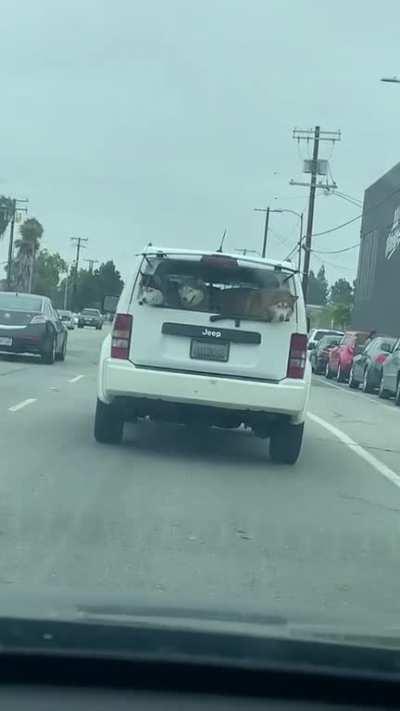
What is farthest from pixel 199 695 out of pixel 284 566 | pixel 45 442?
pixel 45 442

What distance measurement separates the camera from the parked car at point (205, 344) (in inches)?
452

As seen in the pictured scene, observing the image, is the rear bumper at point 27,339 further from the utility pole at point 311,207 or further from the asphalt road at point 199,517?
the utility pole at point 311,207

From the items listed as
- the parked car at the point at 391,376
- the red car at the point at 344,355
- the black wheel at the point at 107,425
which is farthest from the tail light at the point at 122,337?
the red car at the point at 344,355

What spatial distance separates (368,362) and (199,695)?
84.7ft

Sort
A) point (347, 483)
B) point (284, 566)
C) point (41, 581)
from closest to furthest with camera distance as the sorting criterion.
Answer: point (41, 581)
point (284, 566)
point (347, 483)

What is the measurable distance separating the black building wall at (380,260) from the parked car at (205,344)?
124ft

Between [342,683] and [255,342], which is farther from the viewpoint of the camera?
[255,342]

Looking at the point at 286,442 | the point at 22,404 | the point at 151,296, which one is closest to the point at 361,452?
the point at 286,442

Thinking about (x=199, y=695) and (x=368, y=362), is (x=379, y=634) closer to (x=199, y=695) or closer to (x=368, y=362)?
(x=199, y=695)

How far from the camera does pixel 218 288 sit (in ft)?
39.0

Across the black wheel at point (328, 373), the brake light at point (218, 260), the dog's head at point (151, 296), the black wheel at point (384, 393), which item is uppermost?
the brake light at point (218, 260)

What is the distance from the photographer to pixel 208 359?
11.6 m


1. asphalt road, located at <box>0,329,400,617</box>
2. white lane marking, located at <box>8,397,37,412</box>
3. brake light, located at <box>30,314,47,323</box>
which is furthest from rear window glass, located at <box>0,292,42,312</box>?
asphalt road, located at <box>0,329,400,617</box>

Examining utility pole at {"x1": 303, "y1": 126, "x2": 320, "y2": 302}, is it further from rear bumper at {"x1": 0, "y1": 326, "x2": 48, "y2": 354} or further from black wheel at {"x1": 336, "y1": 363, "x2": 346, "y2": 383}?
rear bumper at {"x1": 0, "y1": 326, "x2": 48, "y2": 354}
